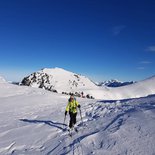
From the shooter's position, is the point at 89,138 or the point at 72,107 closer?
the point at 89,138

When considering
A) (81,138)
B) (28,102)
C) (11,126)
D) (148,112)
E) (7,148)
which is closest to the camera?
(81,138)

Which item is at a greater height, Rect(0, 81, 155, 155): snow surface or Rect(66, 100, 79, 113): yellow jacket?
Rect(66, 100, 79, 113): yellow jacket

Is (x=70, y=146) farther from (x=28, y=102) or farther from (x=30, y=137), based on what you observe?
(x=28, y=102)

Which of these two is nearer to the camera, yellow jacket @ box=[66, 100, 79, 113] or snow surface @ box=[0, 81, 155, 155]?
snow surface @ box=[0, 81, 155, 155]

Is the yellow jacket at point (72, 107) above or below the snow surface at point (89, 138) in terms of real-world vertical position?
above

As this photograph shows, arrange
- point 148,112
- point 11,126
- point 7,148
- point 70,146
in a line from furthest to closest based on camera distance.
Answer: point 11,126 → point 148,112 → point 7,148 → point 70,146

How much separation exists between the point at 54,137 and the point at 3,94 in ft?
113

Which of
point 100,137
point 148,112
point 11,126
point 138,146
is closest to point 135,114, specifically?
point 148,112

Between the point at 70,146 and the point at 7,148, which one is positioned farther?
the point at 7,148

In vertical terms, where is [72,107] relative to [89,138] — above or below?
above

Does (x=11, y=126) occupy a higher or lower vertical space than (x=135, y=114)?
lower

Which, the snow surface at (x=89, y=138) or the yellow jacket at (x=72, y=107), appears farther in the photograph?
the yellow jacket at (x=72, y=107)

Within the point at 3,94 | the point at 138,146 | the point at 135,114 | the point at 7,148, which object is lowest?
the point at 7,148

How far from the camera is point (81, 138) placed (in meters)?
13.7
